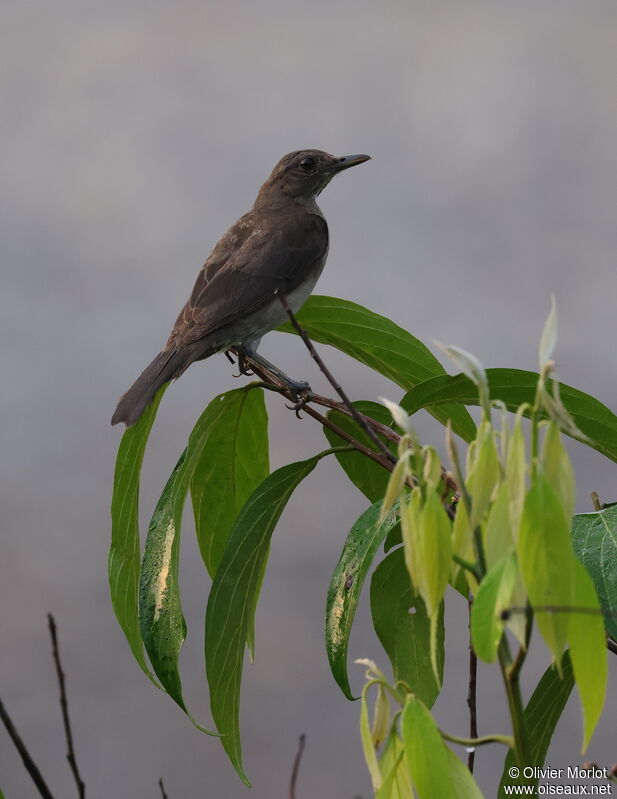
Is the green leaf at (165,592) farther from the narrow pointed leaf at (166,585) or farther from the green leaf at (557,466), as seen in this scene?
the green leaf at (557,466)

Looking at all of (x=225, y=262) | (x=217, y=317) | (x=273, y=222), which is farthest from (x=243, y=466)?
(x=273, y=222)

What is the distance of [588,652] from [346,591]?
113 centimetres

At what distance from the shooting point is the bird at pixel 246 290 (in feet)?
10.5

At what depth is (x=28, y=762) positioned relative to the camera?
1188 millimetres

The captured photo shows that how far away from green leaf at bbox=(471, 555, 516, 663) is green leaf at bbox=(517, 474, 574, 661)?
0.02 metres

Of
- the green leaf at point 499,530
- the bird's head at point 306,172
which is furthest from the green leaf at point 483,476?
the bird's head at point 306,172

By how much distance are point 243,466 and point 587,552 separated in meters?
1.29

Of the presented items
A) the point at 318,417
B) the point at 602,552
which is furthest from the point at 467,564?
the point at 318,417

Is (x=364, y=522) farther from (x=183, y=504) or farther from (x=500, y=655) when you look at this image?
(x=500, y=655)

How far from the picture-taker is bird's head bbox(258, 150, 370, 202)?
4422 millimetres

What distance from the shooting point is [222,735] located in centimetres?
214

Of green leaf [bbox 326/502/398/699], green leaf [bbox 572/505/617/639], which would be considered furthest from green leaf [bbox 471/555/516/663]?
green leaf [bbox 326/502/398/699]

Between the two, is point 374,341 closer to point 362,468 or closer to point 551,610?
point 362,468

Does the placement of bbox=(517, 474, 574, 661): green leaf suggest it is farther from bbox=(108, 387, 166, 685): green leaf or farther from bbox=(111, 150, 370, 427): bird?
bbox=(111, 150, 370, 427): bird
